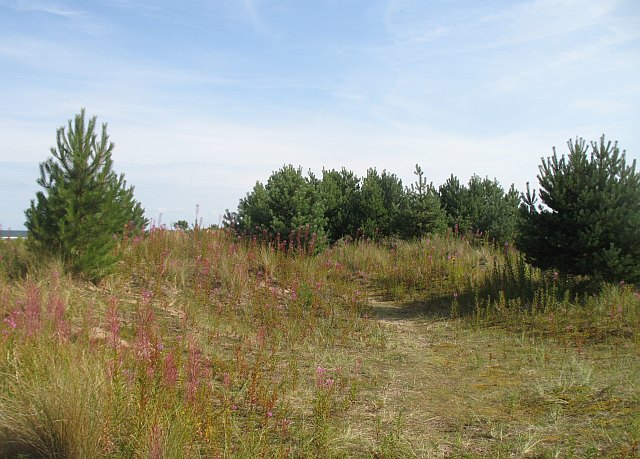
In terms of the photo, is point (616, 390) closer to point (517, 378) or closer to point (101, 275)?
point (517, 378)

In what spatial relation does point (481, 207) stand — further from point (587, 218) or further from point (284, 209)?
point (587, 218)

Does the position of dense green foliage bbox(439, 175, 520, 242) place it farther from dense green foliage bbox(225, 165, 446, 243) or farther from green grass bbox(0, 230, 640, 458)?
green grass bbox(0, 230, 640, 458)

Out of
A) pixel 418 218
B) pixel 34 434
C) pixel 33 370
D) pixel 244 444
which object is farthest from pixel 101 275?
pixel 418 218

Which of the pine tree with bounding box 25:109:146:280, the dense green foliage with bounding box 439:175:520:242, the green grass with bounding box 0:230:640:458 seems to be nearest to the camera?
the green grass with bounding box 0:230:640:458

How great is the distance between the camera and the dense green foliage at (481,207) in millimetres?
16670

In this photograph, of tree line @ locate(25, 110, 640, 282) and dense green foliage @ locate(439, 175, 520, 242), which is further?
dense green foliage @ locate(439, 175, 520, 242)

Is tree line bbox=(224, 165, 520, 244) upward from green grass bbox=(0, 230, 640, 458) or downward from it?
upward

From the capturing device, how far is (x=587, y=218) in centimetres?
862

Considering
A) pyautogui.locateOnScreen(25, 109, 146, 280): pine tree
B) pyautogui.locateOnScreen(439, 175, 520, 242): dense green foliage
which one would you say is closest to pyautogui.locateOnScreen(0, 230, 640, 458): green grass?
pyautogui.locateOnScreen(25, 109, 146, 280): pine tree

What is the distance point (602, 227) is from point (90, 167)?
7.91m

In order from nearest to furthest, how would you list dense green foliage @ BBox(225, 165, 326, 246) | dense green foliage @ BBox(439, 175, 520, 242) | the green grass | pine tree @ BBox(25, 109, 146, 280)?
the green grass, pine tree @ BBox(25, 109, 146, 280), dense green foliage @ BBox(225, 165, 326, 246), dense green foliage @ BBox(439, 175, 520, 242)

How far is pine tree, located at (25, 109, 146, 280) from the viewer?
7691 mm

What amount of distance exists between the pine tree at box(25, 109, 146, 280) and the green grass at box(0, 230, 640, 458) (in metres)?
0.35

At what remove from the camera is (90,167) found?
317 inches
